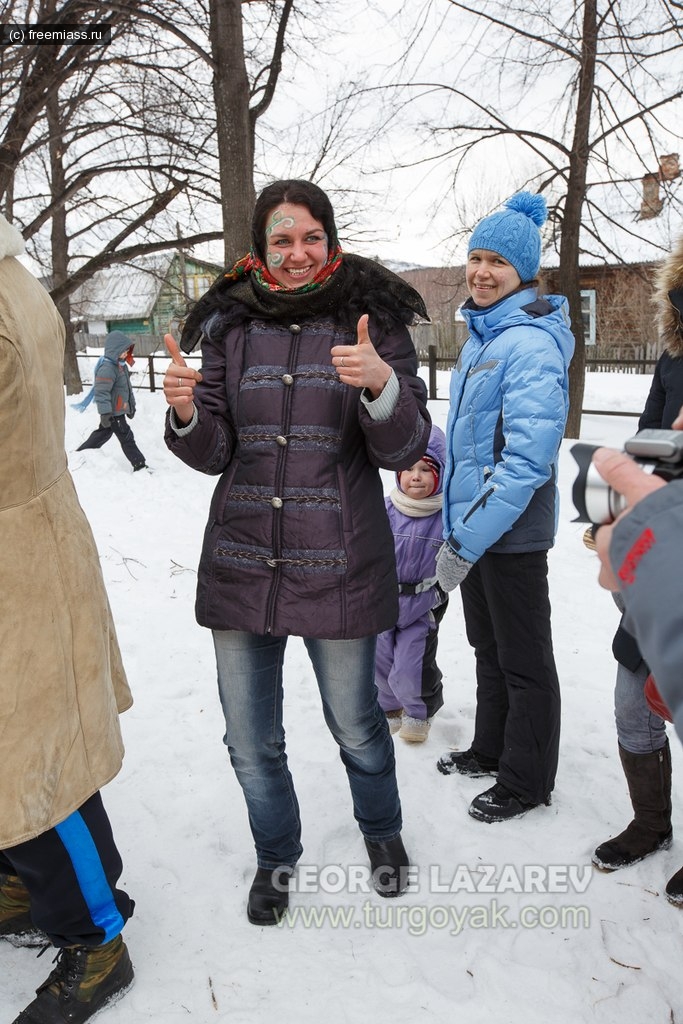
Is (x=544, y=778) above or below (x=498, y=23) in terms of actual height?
below

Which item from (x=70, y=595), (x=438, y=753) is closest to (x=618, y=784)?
(x=438, y=753)

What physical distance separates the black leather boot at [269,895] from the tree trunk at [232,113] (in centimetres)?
571

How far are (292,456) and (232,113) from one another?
5.87 metres

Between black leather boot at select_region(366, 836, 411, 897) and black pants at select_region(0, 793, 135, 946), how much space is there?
0.78 meters

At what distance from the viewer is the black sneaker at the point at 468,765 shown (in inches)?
110

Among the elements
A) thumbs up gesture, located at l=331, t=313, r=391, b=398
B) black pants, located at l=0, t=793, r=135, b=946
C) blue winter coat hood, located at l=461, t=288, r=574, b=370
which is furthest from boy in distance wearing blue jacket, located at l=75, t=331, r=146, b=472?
thumbs up gesture, located at l=331, t=313, r=391, b=398

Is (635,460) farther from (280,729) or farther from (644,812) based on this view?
(644,812)

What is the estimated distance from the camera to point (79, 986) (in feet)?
5.90

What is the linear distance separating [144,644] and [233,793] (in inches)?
61.9

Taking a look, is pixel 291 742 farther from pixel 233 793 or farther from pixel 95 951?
pixel 95 951

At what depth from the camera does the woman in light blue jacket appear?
2295 millimetres

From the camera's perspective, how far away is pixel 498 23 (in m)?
8.48

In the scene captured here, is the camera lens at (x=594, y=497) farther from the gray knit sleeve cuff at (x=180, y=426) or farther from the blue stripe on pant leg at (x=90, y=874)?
the blue stripe on pant leg at (x=90, y=874)

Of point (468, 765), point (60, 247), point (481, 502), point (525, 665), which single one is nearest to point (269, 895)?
point (468, 765)
